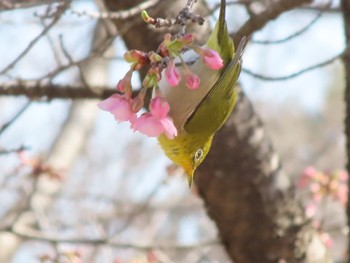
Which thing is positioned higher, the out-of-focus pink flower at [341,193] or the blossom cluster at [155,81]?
the blossom cluster at [155,81]

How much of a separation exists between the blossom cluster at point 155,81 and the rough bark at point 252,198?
1430 mm

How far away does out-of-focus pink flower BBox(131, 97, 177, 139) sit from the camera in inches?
64.4

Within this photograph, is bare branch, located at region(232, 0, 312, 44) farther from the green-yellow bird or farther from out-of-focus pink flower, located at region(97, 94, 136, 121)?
out-of-focus pink flower, located at region(97, 94, 136, 121)

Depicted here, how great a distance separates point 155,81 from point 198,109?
0.88 m

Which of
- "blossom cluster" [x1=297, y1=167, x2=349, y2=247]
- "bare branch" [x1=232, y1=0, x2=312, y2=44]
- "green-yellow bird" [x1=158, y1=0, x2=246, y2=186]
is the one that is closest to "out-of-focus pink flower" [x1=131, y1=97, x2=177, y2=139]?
"green-yellow bird" [x1=158, y1=0, x2=246, y2=186]

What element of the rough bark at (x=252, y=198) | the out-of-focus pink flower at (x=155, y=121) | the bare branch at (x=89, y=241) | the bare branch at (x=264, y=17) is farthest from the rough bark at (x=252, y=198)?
the out-of-focus pink flower at (x=155, y=121)

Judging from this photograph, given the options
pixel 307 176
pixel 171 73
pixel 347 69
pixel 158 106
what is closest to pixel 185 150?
pixel 158 106

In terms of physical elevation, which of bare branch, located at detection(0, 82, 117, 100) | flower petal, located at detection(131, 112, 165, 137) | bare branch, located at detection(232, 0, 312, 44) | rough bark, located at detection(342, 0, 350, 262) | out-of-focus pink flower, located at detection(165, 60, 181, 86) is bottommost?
rough bark, located at detection(342, 0, 350, 262)

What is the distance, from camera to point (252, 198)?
315 centimetres

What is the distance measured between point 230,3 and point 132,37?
0.65 m

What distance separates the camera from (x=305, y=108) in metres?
15.0

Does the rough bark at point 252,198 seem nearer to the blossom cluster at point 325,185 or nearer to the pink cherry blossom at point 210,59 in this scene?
the blossom cluster at point 325,185

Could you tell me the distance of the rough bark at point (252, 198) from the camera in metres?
3.11

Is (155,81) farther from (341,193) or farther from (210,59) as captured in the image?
(341,193)
